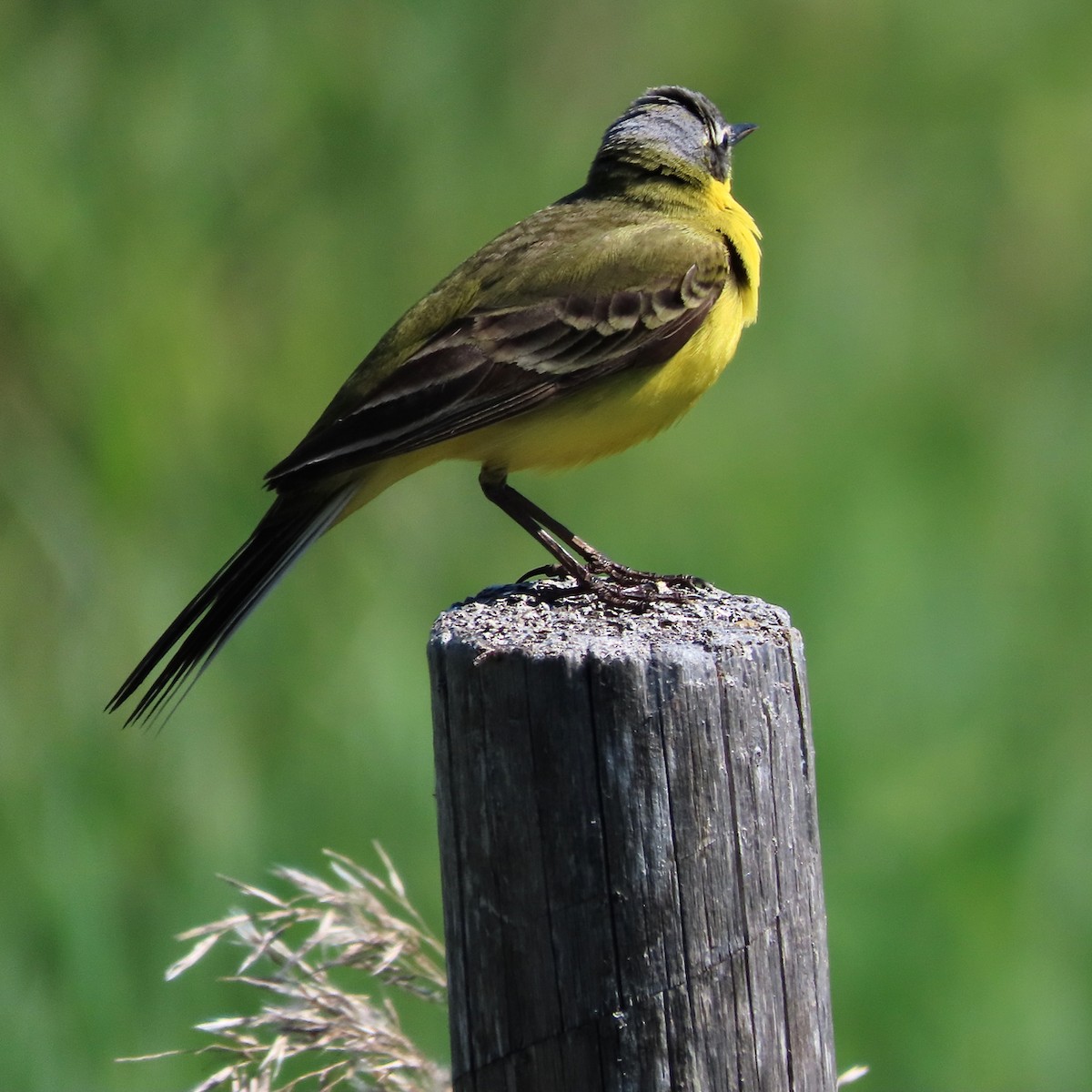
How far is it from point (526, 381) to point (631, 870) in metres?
2.06

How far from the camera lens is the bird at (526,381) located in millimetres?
4668

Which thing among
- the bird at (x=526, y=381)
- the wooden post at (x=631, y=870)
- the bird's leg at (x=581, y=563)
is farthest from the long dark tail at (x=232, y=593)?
the wooden post at (x=631, y=870)

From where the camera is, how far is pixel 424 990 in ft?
13.2

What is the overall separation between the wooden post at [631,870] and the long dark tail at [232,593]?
1262 mm

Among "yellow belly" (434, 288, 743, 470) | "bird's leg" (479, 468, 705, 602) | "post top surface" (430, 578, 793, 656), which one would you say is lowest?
"post top surface" (430, 578, 793, 656)

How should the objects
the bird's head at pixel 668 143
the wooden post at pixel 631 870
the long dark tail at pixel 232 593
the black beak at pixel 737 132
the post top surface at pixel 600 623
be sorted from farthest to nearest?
the black beak at pixel 737 132 < the bird's head at pixel 668 143 < the long dark tail at pixel 232 593 < the post top surface at pixel 600 623 < the wooden post at pixel 631 870

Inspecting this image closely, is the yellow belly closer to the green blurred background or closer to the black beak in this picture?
the black beak

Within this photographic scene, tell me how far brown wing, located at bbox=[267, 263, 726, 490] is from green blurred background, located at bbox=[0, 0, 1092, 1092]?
156 cm

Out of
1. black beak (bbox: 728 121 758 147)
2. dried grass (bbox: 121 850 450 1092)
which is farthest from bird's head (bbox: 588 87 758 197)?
dried grass (bbox: 121 850 450 1092)

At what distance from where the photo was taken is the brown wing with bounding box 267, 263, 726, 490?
4723mm

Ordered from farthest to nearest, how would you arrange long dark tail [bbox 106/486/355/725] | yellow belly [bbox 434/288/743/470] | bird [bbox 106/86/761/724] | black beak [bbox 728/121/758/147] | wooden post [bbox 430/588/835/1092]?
black beak [bbox 728/121/758/147], yellow belly [bbox 434/288/743/470], bird [bbox 106/86/761/724], long dark tail [bbox 106/486/355/725], wooden post [bbox 430/588/835/1092]

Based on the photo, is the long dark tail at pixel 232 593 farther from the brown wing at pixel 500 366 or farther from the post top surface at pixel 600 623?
the post top surface at pixel 600 623

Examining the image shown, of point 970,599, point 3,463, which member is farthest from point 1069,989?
point 3,463

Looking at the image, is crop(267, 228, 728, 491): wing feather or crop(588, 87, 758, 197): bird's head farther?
crop(588, 87, 758, 197): bird's head
